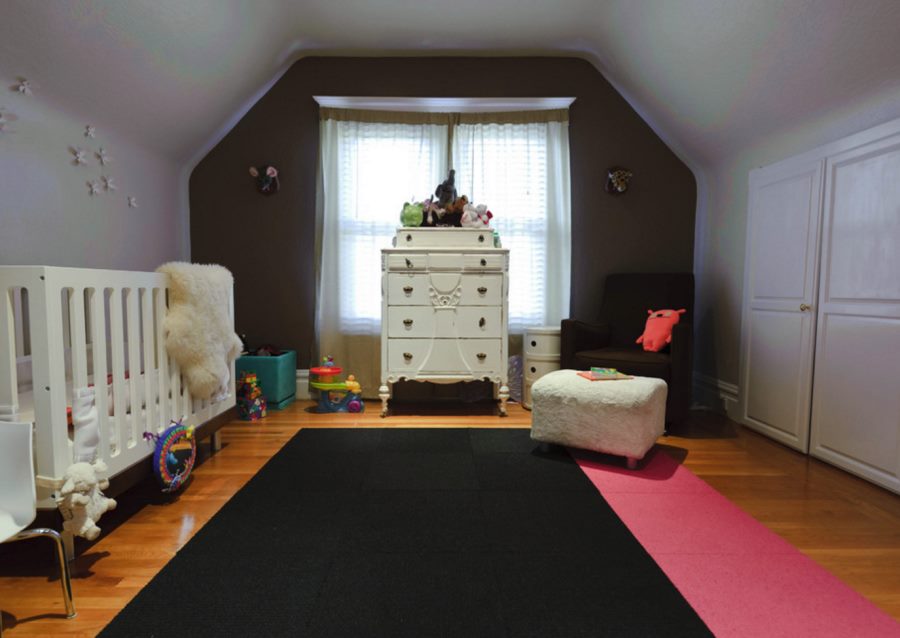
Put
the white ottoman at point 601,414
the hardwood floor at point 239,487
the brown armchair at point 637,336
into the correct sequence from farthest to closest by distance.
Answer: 1. the brown armchair at point 637,336
2. the white ottoman at point 601,414
3. the hardwood floor at point 239,487

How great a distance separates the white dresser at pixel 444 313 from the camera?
3201 mm

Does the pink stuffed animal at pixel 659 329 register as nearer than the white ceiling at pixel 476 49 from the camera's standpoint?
No

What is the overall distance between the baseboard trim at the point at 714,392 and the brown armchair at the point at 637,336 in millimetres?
541

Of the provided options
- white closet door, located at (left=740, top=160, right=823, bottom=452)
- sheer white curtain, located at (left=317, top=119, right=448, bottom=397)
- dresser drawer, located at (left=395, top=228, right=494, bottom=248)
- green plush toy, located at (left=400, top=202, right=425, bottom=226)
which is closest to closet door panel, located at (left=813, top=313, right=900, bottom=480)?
white closet door, located at (left=740, top=160, right=823, bottom=452)

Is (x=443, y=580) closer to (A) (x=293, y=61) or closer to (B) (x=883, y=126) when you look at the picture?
(B) (x=883, y=126)

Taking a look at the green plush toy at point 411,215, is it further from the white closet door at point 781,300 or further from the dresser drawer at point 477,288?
the white closet door at point 781,300

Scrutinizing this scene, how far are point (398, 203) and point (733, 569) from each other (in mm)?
3119

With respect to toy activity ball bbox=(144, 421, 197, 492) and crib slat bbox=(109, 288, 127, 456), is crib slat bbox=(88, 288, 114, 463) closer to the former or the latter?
crib slat bbox=(109, 288, 127, 456)

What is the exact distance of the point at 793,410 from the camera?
2.68 m

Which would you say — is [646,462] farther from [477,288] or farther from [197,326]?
[197,326]

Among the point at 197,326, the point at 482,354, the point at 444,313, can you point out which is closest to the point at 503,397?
the point at 482,354

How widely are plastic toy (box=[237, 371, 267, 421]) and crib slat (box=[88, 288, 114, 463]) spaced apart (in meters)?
1.56

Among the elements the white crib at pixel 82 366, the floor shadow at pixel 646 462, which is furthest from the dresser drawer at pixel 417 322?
the white crib at pixel 82 366

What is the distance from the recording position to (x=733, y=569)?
1515 mm
